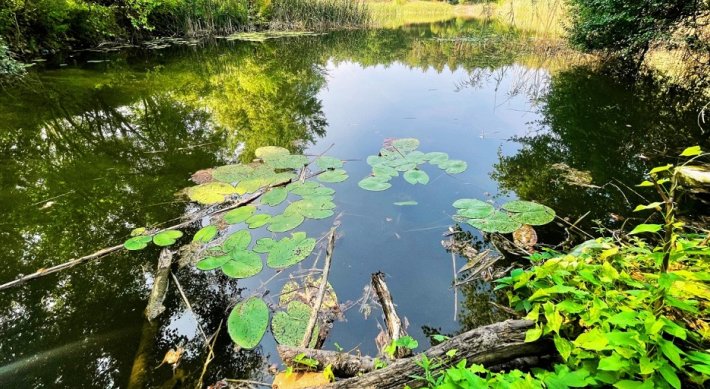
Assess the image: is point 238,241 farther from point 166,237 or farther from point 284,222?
point 166,237

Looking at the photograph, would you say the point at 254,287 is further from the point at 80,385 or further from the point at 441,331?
the point at 441,331

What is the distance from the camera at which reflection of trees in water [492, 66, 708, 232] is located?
2916mm

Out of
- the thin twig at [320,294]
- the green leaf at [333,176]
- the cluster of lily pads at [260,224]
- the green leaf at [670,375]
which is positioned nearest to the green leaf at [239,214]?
the cluster of lily pads at [260,224]

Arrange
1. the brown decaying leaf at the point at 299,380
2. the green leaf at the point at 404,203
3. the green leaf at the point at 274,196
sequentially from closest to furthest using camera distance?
1. the brown decaying leaf at the point at 299,380
2. the green leaf at the point at 274,196
3. the green leaf at the point at 404,203

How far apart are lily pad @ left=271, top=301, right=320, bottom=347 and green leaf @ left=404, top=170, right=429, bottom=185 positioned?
161 cm

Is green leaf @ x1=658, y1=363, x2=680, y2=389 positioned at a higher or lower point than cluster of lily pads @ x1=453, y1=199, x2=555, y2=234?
higher

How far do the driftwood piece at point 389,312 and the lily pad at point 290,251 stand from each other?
458 mm

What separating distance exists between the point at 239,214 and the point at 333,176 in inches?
37.7

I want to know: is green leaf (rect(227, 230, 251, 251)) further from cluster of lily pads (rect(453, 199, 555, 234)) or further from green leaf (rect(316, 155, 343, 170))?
cluster of lily pads (rect(453, 199, 555, 234))

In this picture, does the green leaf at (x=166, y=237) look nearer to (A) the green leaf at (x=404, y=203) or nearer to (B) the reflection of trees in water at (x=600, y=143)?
(A) the green leaf at (x=404, y=203)

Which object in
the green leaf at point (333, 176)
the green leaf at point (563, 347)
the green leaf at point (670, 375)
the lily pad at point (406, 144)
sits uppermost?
the green leaf at point (670, 375)

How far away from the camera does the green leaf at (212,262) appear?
2049mm

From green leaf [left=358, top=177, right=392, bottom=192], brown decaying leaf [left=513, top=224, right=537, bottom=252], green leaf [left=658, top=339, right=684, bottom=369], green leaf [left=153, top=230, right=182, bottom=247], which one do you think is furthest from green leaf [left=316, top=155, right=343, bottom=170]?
green leaf [left=658, top=339, right=684, bottom=369]

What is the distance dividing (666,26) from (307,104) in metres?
5.70
